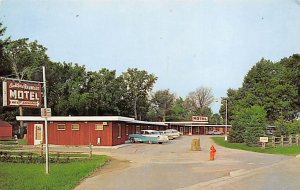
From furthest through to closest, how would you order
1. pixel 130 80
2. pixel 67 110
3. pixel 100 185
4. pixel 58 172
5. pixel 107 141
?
pixel 130 80 < pixel 67 110 < pixel 107 141 < pixel 58 172 < pixel 100 185

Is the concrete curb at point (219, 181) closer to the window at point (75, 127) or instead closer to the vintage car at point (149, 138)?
the window at point (75, 127)

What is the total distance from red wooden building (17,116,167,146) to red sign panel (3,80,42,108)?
20890mm

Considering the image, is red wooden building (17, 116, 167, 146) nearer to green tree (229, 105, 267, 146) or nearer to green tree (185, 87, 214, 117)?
green tree (229, 105, 267, 146)

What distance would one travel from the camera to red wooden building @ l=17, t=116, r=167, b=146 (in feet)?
129

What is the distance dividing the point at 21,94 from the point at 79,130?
76.8 feet

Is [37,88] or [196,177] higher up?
[37,88]

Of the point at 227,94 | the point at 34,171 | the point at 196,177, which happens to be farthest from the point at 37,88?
the point at 227,94

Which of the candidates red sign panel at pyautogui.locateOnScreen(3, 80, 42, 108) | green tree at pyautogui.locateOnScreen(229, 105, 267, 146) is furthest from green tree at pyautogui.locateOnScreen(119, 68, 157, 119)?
red sign panel at pyautogui.locateOnScreen(3, 80, 42, 108)

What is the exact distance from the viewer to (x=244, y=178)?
50.5 ft

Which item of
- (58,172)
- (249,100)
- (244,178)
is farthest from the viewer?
(249,100)

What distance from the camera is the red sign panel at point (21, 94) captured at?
54.9 ft

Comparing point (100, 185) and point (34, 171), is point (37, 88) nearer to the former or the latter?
point (34, 171)

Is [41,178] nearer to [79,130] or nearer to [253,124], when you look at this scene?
[79,130]

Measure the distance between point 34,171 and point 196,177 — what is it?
664 centimetres
